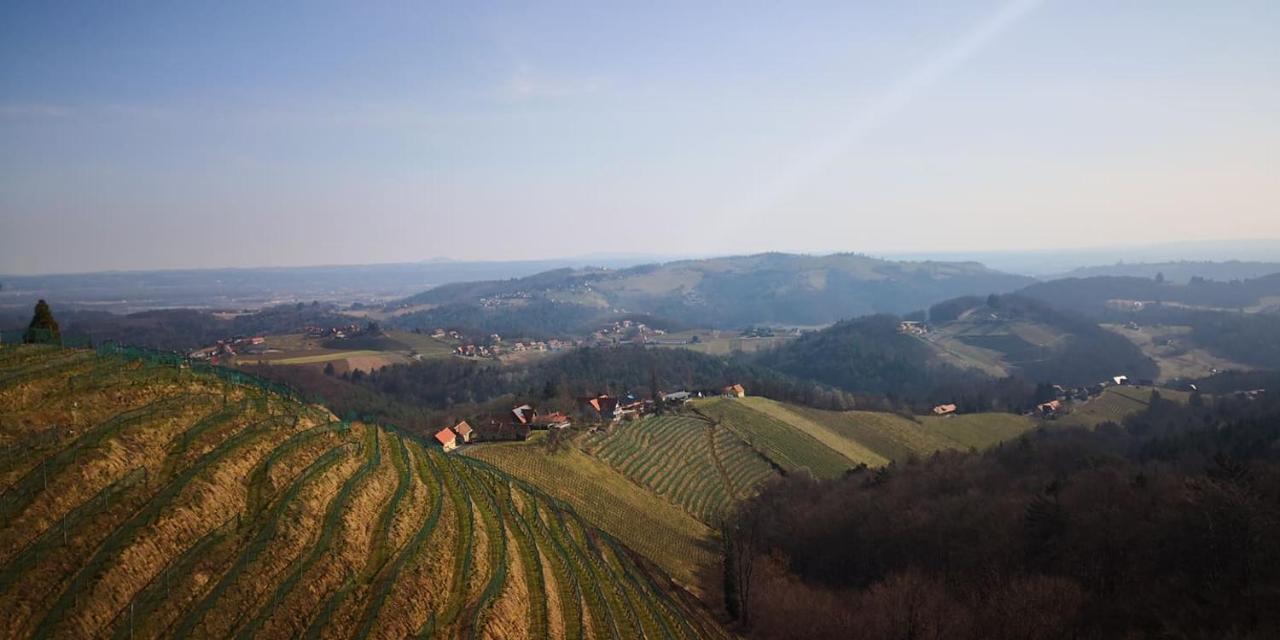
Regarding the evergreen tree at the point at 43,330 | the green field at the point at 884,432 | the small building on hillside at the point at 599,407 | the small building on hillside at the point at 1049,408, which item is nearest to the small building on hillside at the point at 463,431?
the small building on hillside at the point at 599,407

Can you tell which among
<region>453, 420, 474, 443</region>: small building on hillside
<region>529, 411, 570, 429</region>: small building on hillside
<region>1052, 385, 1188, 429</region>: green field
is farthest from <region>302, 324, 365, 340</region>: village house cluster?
<region>1052, 385, 1188, 429</region>: green field

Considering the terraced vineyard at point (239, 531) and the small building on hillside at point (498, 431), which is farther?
the small building on hillside at point (498, 431)

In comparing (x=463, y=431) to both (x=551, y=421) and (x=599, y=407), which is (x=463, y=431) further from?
(x=599, y=407)

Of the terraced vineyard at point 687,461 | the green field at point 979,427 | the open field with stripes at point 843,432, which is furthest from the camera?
the green field at point 979,427

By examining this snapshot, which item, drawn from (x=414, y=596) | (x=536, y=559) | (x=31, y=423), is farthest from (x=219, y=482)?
(x=536, y=559)

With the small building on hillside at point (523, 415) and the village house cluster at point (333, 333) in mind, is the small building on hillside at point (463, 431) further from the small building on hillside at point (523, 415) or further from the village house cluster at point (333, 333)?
the village house cluster at point (333, 333)

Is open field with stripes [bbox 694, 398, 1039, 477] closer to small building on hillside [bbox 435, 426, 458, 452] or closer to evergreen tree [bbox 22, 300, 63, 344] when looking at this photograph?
small building on hillside [bbox 435, 426, 458, 452]
